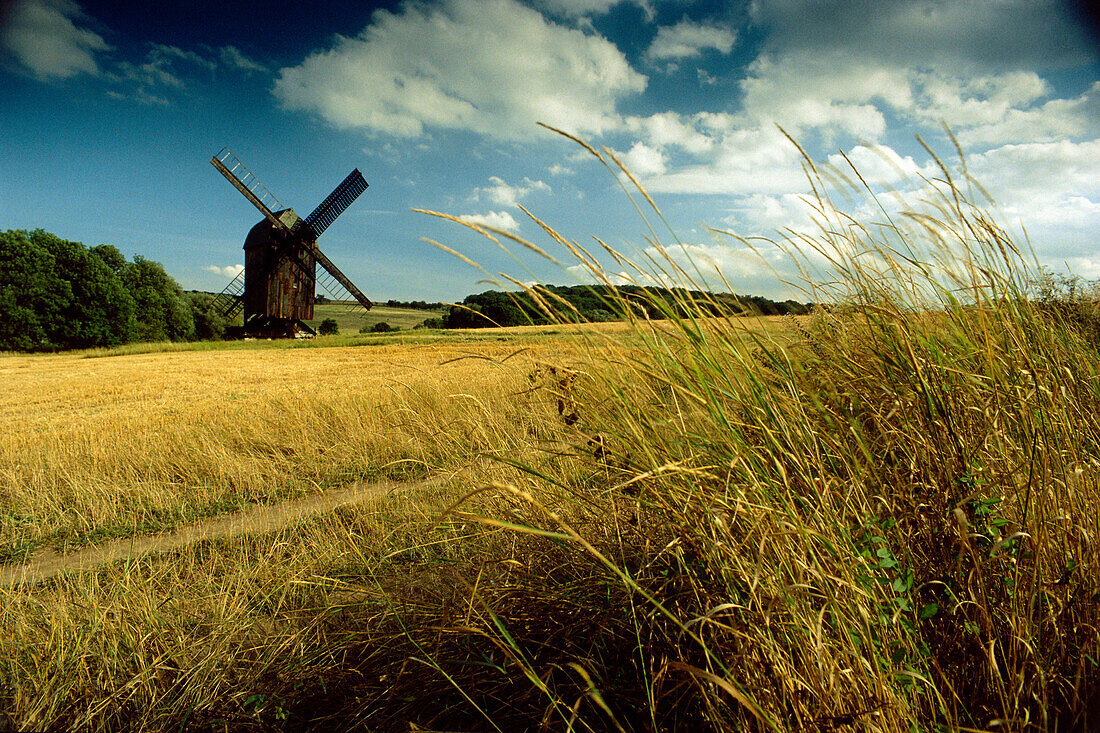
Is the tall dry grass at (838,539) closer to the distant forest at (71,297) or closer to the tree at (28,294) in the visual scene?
the distant forest at (71,297)

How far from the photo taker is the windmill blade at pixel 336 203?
118 ft

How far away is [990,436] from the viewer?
1483 millimetres

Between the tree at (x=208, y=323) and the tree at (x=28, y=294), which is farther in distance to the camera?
the tree at (x=208, y=323)

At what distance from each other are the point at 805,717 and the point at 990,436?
109cm

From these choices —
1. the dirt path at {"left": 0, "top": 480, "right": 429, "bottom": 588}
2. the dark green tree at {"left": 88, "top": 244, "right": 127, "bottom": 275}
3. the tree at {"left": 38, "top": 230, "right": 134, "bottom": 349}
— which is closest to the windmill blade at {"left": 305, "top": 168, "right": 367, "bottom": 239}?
the tree at {"left": 38, "top": 230, "right": 134, "bottom": 349}

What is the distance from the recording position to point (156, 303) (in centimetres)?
4538

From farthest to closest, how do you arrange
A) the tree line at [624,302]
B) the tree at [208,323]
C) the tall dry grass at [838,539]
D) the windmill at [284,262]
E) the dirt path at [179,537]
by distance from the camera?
the tree at [208,323]
the windmill at [284,262]
the dirt path at [179,537]
the tree line at [624,302]
the tall dry grass at [838,539]

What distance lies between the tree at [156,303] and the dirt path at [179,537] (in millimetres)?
50261

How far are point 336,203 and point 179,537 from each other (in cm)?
3763

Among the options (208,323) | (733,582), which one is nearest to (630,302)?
(733,582)

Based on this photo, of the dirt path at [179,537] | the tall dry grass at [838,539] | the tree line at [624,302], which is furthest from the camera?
the dirt path at [179,537]

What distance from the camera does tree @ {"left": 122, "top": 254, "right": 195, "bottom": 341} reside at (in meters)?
44.4

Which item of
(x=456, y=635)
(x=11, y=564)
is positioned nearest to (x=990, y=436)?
(x=456, y=635)

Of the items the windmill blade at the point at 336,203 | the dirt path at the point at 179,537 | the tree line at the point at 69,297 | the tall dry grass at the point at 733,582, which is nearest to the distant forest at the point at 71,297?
the tree line at the point at 69,297
